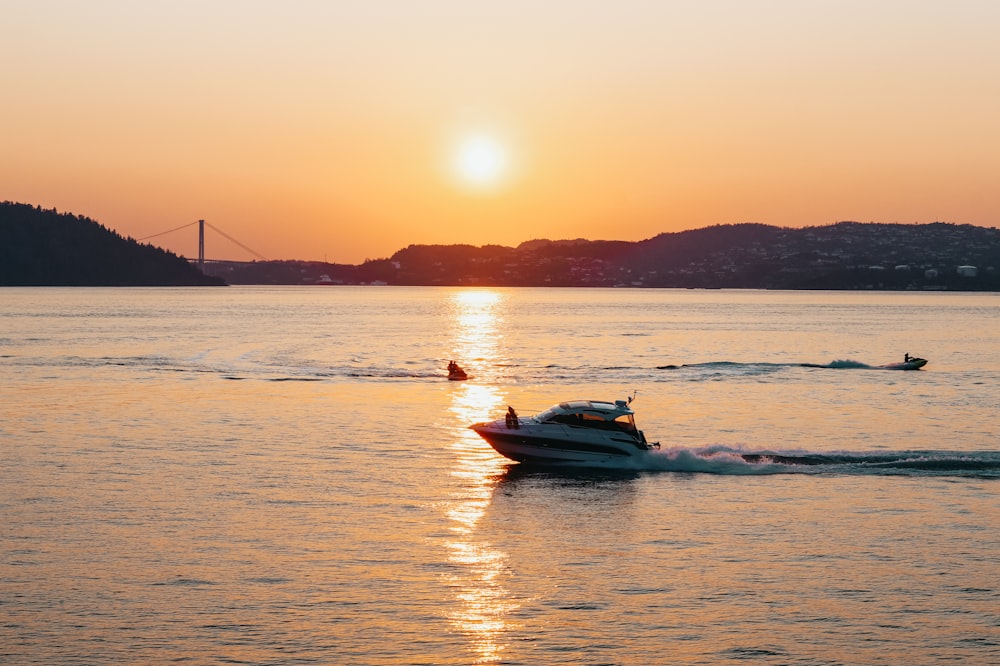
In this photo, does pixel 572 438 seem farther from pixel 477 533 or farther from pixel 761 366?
pixel 761 366

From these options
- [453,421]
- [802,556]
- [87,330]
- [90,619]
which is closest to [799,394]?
[453,421]

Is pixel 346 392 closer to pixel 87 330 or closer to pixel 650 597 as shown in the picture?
pixel 650 597

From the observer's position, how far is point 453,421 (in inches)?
2611

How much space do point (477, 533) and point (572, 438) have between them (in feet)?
44.5

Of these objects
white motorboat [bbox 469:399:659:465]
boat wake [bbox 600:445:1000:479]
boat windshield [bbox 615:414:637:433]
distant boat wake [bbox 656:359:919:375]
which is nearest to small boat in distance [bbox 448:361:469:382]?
distant boat wake [bbox 656:359:919:375]

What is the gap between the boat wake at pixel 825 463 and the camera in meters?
48.3

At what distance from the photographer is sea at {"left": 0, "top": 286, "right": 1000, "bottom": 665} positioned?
25.6 metres

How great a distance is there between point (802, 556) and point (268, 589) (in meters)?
15.6

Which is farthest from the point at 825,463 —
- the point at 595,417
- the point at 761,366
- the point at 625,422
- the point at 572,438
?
the point at 761,366

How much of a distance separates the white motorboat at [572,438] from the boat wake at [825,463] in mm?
1140

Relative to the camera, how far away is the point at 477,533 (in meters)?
35.9

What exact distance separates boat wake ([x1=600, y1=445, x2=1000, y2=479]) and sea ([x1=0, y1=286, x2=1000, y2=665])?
0.61 feet

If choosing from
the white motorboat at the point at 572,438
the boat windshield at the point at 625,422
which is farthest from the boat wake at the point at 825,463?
the boat windshield at the point at 625,422

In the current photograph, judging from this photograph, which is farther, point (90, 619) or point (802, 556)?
point (802, 556)
